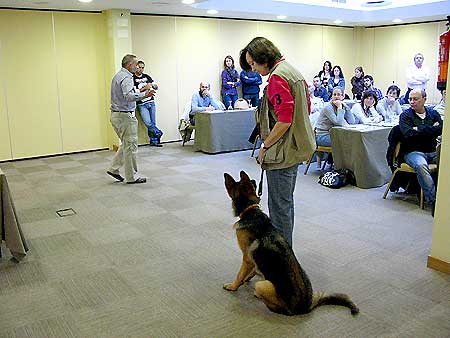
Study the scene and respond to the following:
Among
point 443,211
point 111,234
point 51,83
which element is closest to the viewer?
point 443,211

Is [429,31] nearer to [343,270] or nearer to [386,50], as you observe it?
[386,50]

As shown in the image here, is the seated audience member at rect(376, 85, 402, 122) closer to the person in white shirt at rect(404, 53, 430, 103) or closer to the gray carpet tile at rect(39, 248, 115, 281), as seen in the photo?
the person in white shirt at rect(404, 53, 430, 103)

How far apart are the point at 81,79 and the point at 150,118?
1337 mm

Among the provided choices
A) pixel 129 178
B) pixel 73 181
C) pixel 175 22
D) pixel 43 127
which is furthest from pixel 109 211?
pixel 175 22

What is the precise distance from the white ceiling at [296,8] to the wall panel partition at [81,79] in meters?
0.35

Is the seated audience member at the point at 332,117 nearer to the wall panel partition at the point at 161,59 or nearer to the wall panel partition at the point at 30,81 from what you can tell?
the wall panel partition at the point at 161,59

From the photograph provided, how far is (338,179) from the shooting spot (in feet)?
17.8

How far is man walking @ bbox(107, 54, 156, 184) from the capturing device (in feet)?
17.4

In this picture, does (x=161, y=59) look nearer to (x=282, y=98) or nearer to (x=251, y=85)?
(x=251, y=85)

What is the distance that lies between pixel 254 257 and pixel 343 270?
0.90 meters

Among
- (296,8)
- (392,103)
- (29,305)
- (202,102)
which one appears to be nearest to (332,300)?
(29,305)

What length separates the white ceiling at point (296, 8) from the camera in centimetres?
695

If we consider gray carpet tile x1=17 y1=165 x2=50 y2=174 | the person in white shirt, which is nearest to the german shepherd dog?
gray carpet tile x1=17 y1=165 x2=50 y2=174

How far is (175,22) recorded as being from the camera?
338 inches
